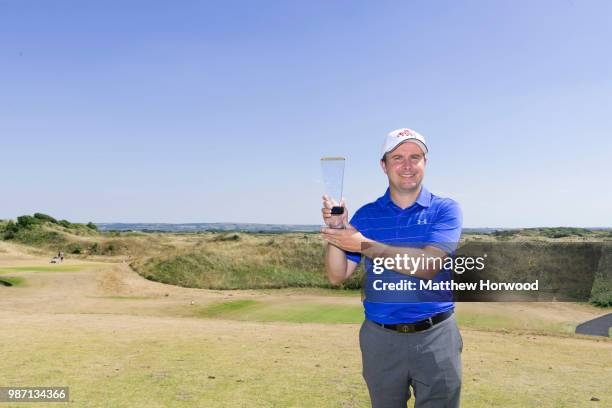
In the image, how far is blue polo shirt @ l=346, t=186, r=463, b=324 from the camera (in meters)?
3.88

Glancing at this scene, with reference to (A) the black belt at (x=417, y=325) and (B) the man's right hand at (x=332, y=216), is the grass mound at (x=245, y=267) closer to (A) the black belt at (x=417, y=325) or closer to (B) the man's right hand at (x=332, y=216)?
(A) the black belt at (x=417, y=325)

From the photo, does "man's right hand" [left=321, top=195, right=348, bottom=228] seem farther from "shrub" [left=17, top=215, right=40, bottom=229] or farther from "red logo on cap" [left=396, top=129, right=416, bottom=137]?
"shrub" [left=17, top=215, right=40, bottom=229]

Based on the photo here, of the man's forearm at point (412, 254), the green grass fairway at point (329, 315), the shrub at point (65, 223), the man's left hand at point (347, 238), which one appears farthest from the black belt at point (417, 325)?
the shrub at point (65, 223)

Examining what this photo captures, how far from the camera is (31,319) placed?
16453 mm

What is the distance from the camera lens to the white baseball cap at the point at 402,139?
386 centimetres

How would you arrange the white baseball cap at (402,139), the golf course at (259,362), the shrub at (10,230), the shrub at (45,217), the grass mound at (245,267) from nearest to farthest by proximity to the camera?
1. the white baseball cap at (402,139)
2. the golf course at (259,362)
3. the grass mound at (245,267)
4. the shrub at (10,230)
5. the shrub at (45,217)

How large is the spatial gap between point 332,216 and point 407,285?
87 cm

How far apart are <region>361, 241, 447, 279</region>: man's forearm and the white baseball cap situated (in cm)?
83

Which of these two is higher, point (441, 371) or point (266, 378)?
point (441, 371)

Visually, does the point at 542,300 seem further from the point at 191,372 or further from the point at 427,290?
the point at 427,290

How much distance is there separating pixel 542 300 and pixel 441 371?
29270 millimetres

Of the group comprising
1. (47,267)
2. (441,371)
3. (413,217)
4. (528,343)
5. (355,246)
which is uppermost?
(413,217)

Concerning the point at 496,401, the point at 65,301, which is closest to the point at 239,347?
the point at 496,401

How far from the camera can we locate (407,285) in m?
3.90
